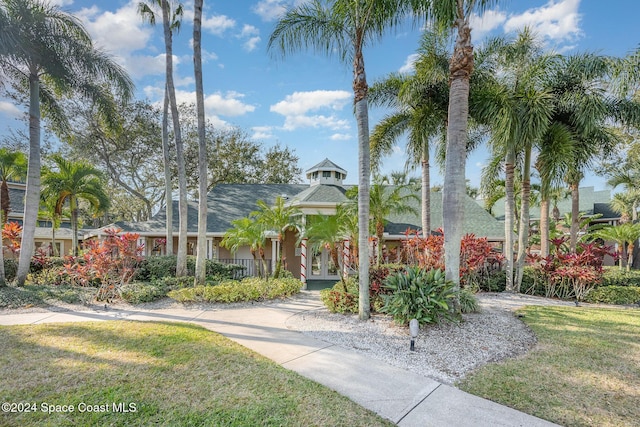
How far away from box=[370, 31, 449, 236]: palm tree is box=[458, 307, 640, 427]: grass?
6.30 metres

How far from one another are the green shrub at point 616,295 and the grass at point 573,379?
4.90m

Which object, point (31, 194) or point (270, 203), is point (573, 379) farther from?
Result: point (270, 203)

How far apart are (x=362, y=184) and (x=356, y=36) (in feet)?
11.9

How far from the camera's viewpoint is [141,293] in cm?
948

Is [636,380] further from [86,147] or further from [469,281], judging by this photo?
[86,147]

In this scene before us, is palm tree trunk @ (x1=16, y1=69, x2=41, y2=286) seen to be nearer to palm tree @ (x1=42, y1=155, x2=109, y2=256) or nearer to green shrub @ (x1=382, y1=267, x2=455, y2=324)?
palm tree @ (x1=42, y1=155, x2=109, y2=256)

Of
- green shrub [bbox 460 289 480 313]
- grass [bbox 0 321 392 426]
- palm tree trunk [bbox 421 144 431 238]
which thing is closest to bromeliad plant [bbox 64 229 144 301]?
grass [bbox 0 321 392 426]

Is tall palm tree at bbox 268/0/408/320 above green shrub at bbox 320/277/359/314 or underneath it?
above

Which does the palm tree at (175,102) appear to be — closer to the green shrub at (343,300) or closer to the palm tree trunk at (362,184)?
the green shrub at (343,300)

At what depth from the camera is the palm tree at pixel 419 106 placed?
10695mm

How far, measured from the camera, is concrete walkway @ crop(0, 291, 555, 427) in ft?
11.4

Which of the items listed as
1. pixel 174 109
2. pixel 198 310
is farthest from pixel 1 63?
pixel 198 310

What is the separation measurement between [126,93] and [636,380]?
16478mm

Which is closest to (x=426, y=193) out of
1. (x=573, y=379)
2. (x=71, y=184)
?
(x=573, y=379)
